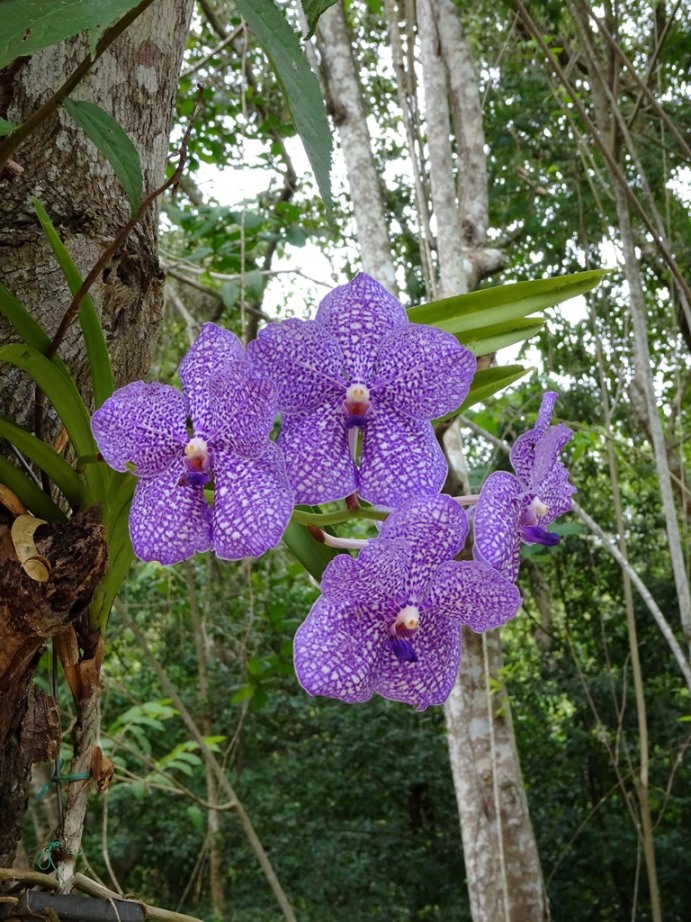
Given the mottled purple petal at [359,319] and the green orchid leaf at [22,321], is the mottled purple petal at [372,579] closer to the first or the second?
the mottled purple petal at [359,319]

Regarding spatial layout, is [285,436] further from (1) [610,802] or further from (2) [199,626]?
(1) [610,802]

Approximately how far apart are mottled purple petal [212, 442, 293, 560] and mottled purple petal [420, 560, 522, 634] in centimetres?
10

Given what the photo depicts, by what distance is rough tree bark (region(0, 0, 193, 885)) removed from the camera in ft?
1.93

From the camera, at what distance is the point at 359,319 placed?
19.7 inches

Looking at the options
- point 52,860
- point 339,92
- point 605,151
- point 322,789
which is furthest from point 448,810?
point 52,860

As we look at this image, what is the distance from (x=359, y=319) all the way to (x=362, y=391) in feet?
0.17

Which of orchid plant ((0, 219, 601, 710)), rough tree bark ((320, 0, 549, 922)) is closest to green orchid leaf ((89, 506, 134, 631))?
orchid plant ((0, 219, 601, 710))

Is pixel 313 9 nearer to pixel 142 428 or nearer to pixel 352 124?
pixel 142 428

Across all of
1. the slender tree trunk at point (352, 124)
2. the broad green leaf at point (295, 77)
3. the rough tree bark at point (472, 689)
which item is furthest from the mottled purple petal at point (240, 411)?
the slender tree trunk at point (352, 124)

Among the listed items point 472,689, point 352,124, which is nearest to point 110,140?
point 472,689

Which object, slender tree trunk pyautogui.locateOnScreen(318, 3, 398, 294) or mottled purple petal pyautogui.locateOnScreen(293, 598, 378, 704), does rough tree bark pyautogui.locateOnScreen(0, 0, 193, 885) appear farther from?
slender tree trunk pyautogui.locateOnScreen(318, 3, 398, 294)

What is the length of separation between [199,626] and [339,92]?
2041 mm

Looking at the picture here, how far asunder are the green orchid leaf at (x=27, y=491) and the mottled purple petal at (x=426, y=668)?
21cm

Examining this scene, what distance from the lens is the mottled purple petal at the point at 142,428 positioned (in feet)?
1.51
